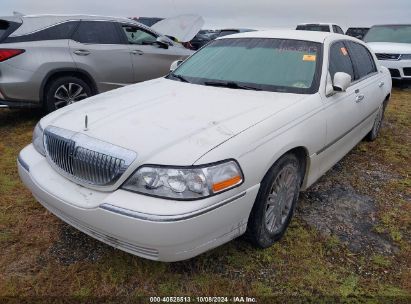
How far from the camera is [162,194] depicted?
7.31ft

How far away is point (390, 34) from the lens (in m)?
11.5

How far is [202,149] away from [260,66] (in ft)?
5.22

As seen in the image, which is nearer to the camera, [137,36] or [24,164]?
[24,164]

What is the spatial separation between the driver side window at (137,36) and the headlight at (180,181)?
4885mm

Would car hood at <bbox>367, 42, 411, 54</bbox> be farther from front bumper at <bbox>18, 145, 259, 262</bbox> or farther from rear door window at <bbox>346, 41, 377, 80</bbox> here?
front bumper at <bbox>18, 145, 259, 262</bbox>

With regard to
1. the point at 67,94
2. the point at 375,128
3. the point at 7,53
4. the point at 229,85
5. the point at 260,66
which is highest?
the point at 260,66

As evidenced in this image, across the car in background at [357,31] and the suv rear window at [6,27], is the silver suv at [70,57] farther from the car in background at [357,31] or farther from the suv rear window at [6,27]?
the car in background at [357,31]

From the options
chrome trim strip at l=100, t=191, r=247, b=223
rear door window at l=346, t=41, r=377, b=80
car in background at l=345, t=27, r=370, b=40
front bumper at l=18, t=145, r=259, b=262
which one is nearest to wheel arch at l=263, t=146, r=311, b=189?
front bumper at l=18, t=145, r=259, b=262

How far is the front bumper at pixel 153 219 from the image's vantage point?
7.04 feet

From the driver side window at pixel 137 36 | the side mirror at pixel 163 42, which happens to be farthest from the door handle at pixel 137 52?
the side mirror at pixel 163 42

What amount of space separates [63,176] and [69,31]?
4147mm

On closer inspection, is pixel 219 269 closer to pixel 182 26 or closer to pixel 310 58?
pixel 310 58

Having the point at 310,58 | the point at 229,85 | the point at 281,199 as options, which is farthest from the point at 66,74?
the point at 281,199

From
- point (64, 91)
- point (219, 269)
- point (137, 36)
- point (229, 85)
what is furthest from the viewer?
point (137, 36)
